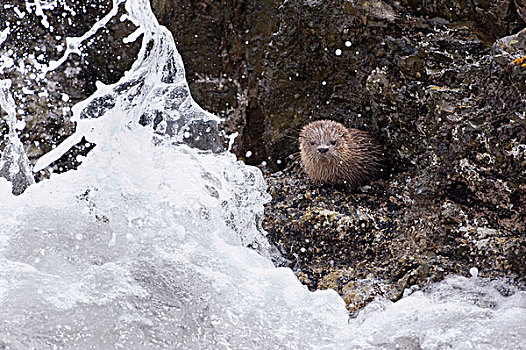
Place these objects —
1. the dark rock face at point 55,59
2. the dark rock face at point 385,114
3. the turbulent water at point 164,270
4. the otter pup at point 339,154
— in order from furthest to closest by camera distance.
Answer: the dark rock face at point 55,59, the otter pup at point 339,154, the dark rock face at point 385,114, the turbulent water at point 164,270

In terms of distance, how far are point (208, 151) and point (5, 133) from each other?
2559mm

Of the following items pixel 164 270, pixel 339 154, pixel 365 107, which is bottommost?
pixel 339 154

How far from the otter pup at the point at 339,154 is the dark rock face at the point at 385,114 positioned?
0.39 feet

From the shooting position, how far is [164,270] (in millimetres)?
3752

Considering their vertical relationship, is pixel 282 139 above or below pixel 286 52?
below

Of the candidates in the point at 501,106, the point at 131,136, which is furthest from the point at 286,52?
the point at 501,106

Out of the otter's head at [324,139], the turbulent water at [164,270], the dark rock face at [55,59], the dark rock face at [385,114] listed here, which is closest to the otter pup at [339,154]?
the otter's head at [324,139]

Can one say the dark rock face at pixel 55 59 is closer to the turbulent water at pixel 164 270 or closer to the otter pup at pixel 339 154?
the turbulent water at pixel 164 270

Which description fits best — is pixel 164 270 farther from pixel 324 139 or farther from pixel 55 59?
pixel 55 59

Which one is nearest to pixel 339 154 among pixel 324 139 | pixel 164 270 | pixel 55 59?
pixel 324 139

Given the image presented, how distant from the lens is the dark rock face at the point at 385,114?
4.07 m

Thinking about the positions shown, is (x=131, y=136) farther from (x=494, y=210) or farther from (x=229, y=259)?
(x=494, y=210)

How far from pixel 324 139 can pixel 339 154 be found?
19 centimetres

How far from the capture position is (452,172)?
171 inches
